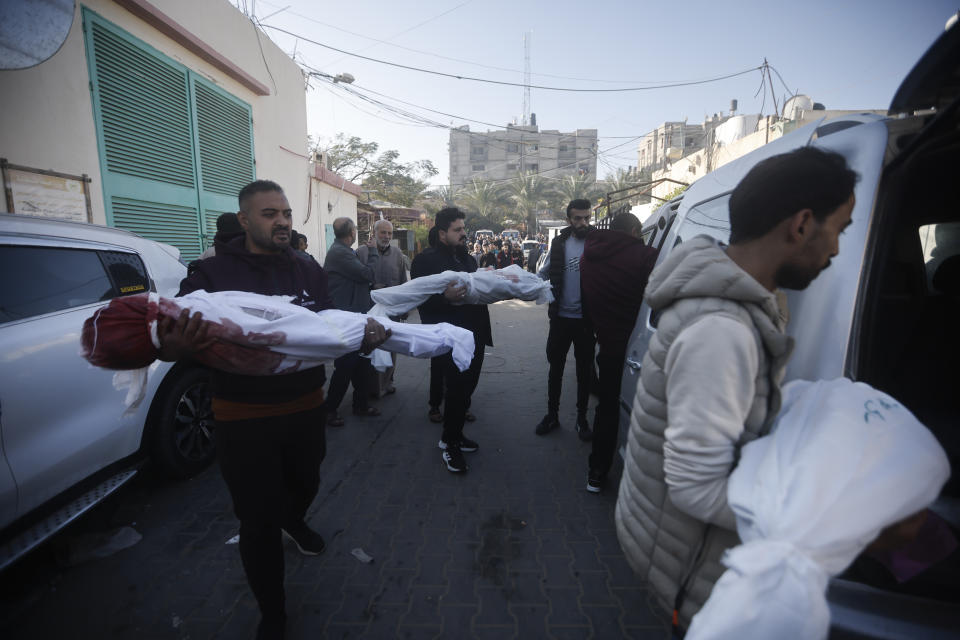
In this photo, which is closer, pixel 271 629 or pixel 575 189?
pixel 271 629

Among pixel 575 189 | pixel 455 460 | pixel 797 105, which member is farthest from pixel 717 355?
pixel 575 189

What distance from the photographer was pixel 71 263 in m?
3.04

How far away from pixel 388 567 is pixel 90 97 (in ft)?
20.5

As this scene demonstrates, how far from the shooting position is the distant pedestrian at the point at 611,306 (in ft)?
11.4

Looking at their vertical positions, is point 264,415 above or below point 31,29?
below

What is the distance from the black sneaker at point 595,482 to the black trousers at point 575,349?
992mm

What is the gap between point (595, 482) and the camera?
3.68 meters

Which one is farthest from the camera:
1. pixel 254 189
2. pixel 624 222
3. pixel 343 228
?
pixel 343 228

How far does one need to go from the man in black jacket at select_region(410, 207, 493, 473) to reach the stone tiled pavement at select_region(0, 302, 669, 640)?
325 millimetres

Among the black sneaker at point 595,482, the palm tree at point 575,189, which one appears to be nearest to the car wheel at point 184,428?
the black sneaker at point 595,482

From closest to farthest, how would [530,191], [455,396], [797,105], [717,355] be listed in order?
[717,355]
[455,396]
[797,105]
[530,191]

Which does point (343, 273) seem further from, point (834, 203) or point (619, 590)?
point (834, 203)

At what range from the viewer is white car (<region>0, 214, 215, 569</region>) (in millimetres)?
2410

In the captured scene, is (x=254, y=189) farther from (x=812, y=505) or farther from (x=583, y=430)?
(x=583, y=430)
